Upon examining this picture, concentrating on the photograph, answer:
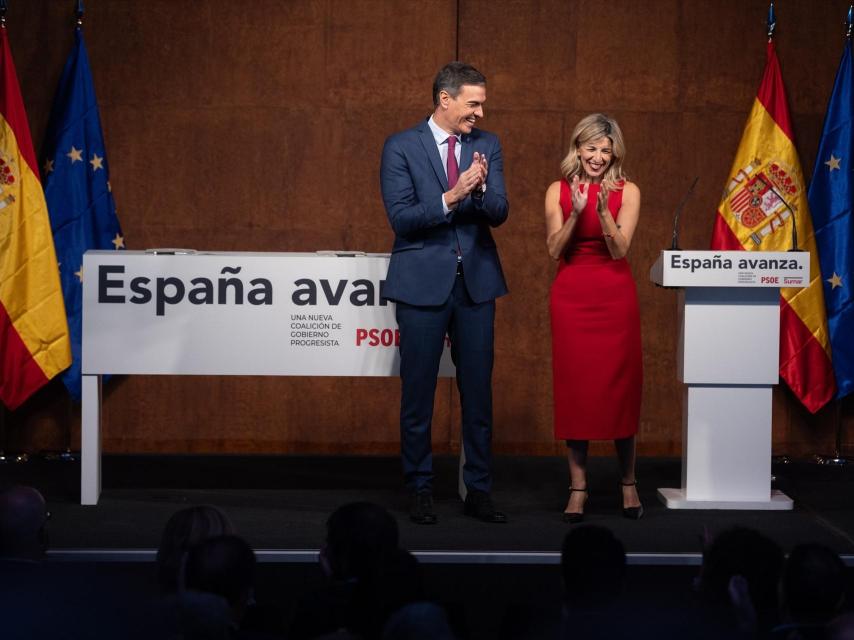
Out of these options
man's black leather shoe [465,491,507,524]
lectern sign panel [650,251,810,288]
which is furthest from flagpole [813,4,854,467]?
man's black leather shoe [465,491,507,524]

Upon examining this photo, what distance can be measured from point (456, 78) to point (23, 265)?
2783 millimetres

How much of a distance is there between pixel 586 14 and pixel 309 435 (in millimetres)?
2773

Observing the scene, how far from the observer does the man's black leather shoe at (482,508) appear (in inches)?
193

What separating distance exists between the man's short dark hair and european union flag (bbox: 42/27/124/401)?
8.28 ft

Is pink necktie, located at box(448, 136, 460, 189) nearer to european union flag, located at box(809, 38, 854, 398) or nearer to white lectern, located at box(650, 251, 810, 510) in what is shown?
white lectern, located at box(650, 251, 810, 510)

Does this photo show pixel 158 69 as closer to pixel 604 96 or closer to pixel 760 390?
pixel 604 96

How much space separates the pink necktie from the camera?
490 centimetres

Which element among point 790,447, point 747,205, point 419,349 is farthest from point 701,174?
point 419,349

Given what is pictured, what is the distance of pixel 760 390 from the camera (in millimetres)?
5297

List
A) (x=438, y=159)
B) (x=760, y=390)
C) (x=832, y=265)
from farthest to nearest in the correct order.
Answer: (x=832, y=265)
(x=760, y=390)
(x=438, y=159)

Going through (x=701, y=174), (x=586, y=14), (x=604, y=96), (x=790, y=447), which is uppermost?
(x=586, y=14)

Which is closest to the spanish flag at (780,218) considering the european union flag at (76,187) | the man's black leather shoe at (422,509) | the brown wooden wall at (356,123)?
the brown wooden wall at (356,123)

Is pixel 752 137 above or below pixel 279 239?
above

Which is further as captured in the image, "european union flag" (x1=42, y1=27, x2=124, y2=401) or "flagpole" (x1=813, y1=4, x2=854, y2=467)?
"flagpole" (x1=813, y1=4, x2=854, y2=467)
